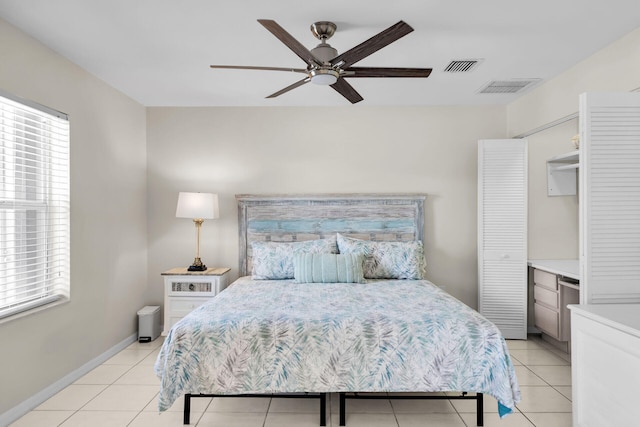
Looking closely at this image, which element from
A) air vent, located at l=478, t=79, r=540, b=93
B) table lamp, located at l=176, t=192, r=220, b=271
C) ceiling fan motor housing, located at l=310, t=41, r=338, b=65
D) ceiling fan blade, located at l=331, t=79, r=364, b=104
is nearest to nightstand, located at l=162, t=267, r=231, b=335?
table lamp, located at l=176, t=192, r=220, b=271

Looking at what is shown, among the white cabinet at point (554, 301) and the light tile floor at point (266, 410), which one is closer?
the light tile floor at point (266, 410)

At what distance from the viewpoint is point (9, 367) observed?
7.98ft

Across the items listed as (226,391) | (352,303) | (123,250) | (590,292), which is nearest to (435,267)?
(352,303)

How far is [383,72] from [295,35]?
2.27 feet

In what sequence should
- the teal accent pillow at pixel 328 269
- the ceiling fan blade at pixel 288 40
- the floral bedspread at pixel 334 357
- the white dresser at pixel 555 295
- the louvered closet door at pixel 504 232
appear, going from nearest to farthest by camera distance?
the ceiling fan blade at pixel 288 40 < the floral bedspread at pixel 334 357 < the white dresser at pixel 555 295 < the teal accent pillow at pixel 328 269 < the louvered closet door at pixel 504 232

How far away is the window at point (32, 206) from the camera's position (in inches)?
98.3

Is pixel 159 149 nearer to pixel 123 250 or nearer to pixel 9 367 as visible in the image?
pixel 123 250

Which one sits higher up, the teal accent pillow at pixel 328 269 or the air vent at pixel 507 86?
the air vent at pixel 507 86

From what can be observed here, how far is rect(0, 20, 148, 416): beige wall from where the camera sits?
253cm

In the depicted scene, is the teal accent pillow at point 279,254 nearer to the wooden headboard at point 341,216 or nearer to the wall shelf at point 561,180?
the wooden headboard at point 341,216

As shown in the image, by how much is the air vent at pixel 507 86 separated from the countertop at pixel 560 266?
177cm

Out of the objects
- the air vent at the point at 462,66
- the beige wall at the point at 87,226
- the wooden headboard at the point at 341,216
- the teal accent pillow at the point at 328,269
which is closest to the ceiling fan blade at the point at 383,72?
the air vent at the point at 462,66

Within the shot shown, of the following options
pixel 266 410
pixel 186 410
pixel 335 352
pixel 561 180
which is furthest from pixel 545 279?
pixel 186 410

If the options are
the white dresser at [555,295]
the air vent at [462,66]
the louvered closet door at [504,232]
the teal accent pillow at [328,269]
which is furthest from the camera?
the louvered closet door at [504,232]
